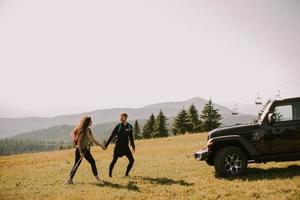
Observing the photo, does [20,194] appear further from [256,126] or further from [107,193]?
[256,126]

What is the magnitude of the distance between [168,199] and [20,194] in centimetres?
619

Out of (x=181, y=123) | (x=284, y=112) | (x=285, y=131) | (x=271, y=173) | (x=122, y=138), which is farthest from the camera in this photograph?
(x=181, y=123)

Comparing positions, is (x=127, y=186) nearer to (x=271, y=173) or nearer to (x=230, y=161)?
(x=230, y=161)

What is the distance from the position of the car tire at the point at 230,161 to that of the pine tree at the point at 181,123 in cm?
6098

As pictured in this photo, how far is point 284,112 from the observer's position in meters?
11.6

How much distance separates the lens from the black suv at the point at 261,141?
11234 millimetres

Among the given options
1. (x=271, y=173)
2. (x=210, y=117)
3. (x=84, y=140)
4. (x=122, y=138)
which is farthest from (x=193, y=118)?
(x=84, y=140)

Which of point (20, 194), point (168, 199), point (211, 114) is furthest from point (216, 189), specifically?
point (211, 114)

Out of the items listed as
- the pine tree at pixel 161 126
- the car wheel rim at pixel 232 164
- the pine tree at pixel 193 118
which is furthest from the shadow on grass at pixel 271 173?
the pine tree at pixel 161 126

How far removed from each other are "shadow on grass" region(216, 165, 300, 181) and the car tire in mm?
354

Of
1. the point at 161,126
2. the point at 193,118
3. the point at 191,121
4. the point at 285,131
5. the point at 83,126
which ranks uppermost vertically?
the point at 193,118

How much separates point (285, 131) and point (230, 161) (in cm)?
221

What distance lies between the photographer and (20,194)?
485 inches

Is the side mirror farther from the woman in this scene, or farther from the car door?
the woman
